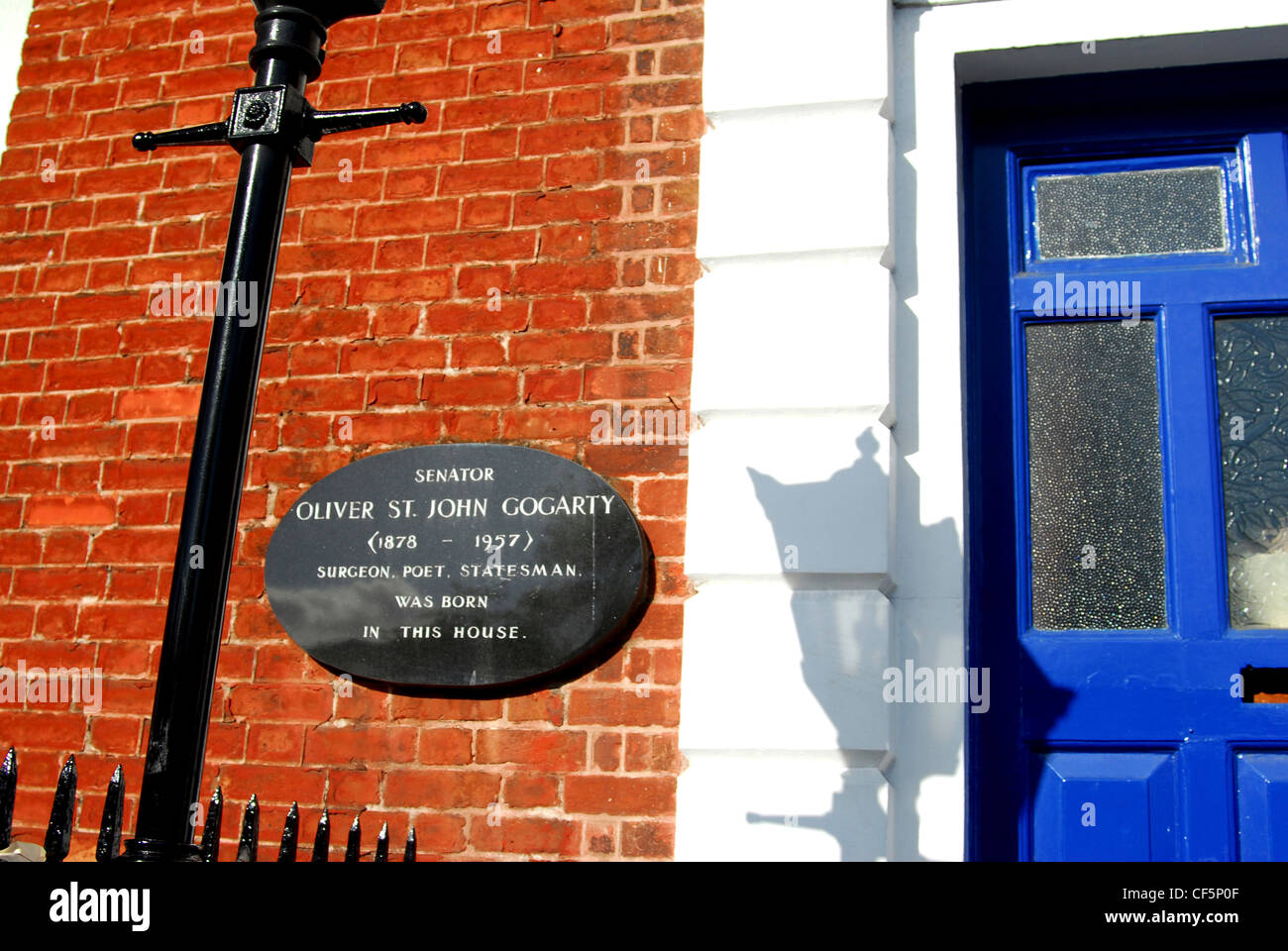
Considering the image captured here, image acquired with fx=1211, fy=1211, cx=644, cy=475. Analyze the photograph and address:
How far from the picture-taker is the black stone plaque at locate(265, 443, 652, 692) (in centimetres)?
298

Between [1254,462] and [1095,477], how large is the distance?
38 centimetres

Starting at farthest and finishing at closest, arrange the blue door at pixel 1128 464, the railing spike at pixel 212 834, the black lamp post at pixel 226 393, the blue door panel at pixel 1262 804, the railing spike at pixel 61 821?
the blue door at pixel 1128 464 → the blue door panel at pixel 1262 804 → the railing spike at pixel 61 821 → the railing spike at pixel 212 834 → the black lamp post at pixel 226 393

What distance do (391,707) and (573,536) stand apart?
0.64 metres

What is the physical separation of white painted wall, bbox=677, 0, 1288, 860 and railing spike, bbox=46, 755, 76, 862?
4.29ft

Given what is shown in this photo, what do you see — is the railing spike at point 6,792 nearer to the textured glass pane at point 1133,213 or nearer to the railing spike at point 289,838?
the railing spike at point 289,838

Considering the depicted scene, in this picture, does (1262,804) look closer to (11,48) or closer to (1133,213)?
(1133,213)

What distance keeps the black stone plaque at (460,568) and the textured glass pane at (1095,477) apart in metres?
1.03

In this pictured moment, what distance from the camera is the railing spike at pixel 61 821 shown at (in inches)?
76.5

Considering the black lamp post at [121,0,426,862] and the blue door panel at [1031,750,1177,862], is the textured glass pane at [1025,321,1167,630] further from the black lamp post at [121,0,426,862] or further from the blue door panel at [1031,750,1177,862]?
the black lamp post at [121,0,426,862]

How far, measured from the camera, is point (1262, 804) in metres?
2.76

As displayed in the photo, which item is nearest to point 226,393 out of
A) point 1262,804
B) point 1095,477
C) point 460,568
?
point 460,568

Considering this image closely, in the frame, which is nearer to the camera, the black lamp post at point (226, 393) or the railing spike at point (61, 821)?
the black lamp post at point (226, 393)

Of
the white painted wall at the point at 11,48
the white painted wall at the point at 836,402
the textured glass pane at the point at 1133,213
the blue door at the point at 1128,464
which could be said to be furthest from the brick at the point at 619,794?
the white painted wall at the point at 11,48
